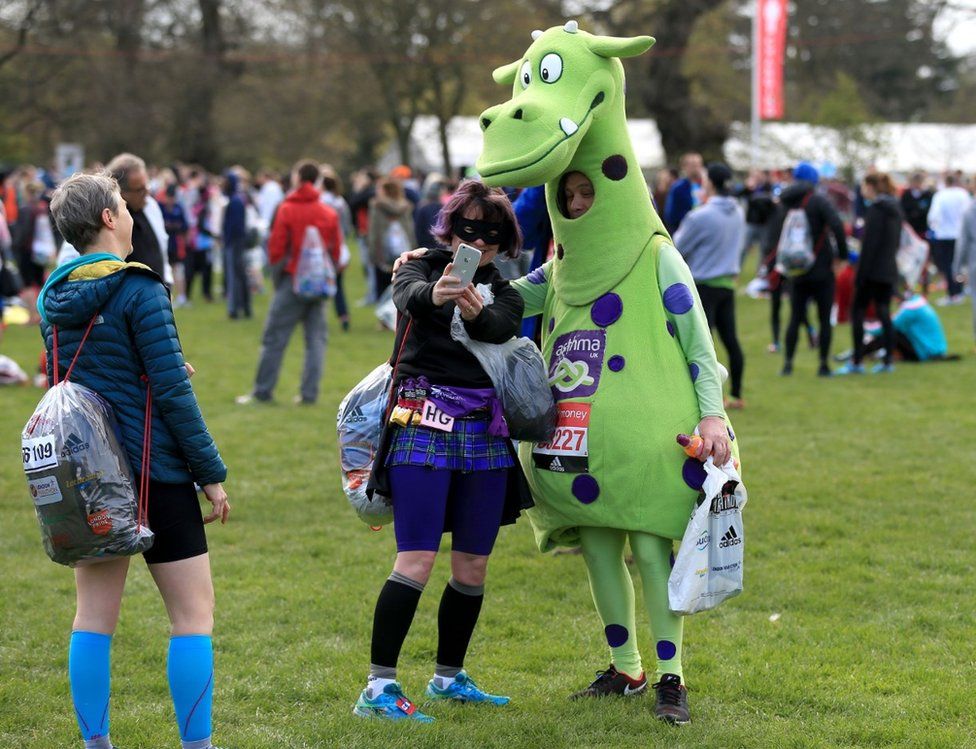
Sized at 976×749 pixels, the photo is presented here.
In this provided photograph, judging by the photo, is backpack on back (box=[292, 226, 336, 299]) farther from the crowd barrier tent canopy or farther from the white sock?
the crowd barrier tent canopy

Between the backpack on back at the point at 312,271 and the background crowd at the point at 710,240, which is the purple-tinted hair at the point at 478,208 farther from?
the backpack on back at the point at 312,271

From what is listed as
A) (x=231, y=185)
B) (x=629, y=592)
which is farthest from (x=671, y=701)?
(x=231, y=185)

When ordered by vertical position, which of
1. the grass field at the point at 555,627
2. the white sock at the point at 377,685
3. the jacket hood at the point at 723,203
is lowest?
the grass field at the point at 555,627

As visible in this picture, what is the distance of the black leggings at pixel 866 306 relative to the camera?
12.5 meters

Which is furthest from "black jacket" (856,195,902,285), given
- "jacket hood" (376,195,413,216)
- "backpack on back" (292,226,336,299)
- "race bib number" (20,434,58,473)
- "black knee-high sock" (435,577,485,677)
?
"race bib number" (20,434,58,473)

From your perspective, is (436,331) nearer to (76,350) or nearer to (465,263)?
(465,263)

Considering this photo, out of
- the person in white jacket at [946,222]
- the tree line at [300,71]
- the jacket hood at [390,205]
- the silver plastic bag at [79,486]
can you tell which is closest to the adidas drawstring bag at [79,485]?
the silver plastic bag at [79,486]

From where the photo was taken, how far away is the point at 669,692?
4289mm

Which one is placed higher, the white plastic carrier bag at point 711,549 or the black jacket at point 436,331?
the black jacket at point 436,331

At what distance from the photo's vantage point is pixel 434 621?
5.48 m

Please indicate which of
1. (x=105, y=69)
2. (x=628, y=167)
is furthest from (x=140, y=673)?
(x=105, y=69)

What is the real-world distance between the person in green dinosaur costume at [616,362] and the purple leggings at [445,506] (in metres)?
0.29

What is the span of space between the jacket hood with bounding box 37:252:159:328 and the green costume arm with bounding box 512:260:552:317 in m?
1.52

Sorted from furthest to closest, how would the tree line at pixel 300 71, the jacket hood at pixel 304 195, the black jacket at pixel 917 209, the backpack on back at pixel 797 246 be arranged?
the tree line at pixel 300 71
the black jacket at pixel 917 209
the backpack on back at pixel 797 246
the jacket hood at pixel 304 195
